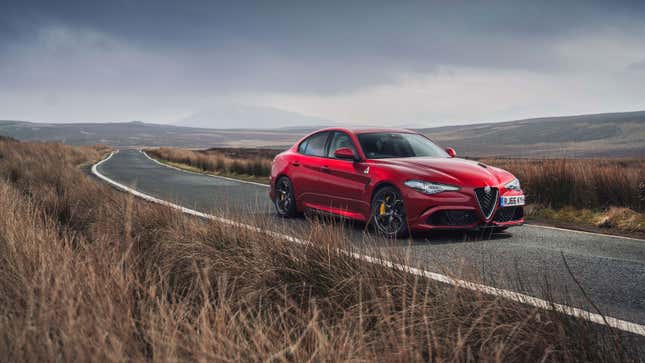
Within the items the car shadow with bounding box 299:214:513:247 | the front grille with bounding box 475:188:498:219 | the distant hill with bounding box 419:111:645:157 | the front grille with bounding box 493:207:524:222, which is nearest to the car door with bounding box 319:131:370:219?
the car shadow with bounding box 299:214:513:247

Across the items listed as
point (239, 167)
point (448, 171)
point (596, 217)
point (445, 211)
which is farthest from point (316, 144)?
point (239, 167)

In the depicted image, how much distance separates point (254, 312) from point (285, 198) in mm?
6417

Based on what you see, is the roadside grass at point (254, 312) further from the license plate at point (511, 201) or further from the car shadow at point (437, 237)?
the license plate at point (511, 201)

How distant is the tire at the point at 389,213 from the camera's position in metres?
7.67

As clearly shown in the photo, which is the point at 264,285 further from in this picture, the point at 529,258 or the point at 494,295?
the point at 529,258

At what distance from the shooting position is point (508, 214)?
8.01 m

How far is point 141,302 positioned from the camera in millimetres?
3195

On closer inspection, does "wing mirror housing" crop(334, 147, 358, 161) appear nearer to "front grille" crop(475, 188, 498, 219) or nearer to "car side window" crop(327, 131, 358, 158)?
"car side window" crop(327, 131, 358, 158)

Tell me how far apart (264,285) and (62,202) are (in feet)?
15.5

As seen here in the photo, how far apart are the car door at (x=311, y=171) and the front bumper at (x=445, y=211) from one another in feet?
→ 6.15

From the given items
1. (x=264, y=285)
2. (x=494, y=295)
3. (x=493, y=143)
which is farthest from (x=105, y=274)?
(x=493, y=143)

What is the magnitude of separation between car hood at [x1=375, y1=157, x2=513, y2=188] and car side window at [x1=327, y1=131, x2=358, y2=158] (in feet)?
2.82

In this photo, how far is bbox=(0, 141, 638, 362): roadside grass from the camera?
8.72ft

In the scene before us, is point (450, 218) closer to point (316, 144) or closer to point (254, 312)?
point (316, 144)
